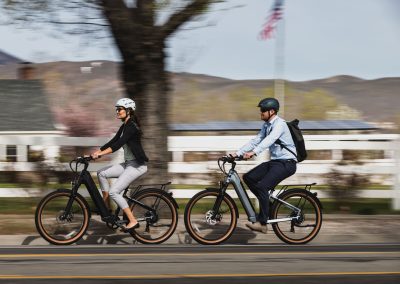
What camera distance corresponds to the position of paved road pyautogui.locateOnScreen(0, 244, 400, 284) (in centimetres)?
774

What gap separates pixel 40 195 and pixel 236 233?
439cm

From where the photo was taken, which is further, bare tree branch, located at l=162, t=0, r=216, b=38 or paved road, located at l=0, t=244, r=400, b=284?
bare tree branch, located at l=162, t=0, r=216, b=38

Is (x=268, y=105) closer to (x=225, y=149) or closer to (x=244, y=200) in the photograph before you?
(x=244, y=200)

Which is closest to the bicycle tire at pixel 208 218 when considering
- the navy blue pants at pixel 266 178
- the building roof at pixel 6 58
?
the navy blue pants at pixel 266 178

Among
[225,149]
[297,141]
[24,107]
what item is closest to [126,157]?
[297,141]

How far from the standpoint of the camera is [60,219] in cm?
1063

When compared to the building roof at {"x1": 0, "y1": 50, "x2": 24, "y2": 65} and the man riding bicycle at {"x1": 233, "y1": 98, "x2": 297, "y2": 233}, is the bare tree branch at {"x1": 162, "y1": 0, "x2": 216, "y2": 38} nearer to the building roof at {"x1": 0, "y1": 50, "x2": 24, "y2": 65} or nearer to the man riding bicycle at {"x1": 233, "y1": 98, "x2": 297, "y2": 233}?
the man riding bicycle at {"x1": 233, "y1": 98, "x2": 297, "y2": 233}

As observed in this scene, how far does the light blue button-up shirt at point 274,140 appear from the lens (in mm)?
10562

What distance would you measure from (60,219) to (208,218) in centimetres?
200

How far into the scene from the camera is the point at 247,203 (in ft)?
36.2

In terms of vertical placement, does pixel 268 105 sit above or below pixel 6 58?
below

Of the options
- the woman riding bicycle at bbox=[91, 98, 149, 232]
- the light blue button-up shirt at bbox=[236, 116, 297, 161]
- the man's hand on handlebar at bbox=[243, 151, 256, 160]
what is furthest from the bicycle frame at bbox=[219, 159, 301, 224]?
the woman riding bicycle at bbox=[91, 98, 149, 232]

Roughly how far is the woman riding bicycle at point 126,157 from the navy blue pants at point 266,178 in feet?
5.00

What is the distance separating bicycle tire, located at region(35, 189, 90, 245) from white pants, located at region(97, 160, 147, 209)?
0.39m
